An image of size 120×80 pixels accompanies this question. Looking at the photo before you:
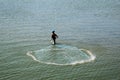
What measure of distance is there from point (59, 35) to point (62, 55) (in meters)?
8.40

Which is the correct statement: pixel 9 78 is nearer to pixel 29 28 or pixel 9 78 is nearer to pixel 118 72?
pixel 118 72

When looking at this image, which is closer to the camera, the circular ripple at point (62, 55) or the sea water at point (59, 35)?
the sea water at point (59, 35)

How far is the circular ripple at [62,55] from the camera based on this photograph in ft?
94.9

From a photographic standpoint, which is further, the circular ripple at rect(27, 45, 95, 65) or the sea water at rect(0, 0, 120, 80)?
the circular ripple at rect(27, 45, 95, 65)

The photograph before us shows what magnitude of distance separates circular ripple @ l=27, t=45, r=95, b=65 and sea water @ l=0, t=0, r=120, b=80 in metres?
0.76

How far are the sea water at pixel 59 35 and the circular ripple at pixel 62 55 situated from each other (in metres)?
0.76

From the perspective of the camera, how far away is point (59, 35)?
38562 mm

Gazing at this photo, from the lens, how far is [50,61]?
28.9 metres

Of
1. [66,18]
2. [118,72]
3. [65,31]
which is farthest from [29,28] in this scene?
[118,72]

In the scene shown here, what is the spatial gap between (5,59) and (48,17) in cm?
2255

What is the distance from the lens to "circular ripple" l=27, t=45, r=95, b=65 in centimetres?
2894

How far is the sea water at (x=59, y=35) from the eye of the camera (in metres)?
26.0

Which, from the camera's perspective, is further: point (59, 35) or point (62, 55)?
point (59, 35)

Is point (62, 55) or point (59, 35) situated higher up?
point (59, 35)
